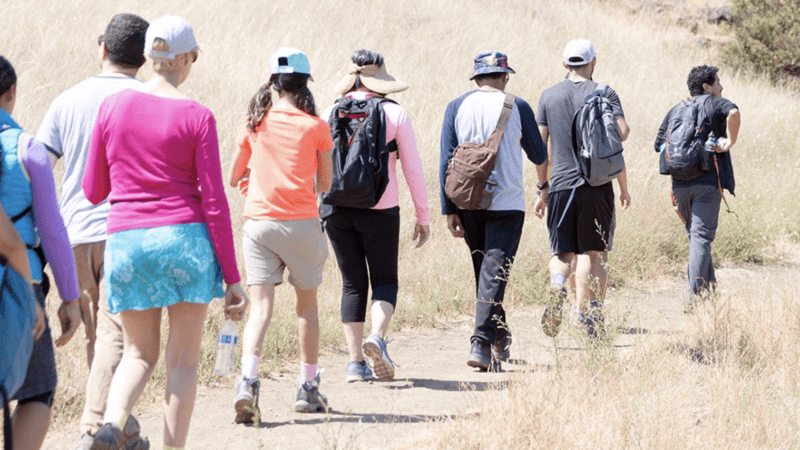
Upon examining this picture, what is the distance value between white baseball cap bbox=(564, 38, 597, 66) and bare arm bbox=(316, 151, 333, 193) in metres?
2.20

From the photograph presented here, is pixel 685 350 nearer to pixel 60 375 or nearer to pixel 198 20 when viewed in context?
pixel 60 375

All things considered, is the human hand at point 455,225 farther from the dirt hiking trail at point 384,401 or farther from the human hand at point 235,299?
the human hand at point 235,299

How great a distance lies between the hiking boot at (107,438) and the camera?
10.8 ft

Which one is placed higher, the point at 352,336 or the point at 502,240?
the point at 502,240

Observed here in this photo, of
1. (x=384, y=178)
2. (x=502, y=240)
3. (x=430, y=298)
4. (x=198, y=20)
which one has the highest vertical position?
(x=198, y=20)

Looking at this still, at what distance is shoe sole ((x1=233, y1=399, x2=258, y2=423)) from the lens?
442 cm

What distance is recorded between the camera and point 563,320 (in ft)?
17.7

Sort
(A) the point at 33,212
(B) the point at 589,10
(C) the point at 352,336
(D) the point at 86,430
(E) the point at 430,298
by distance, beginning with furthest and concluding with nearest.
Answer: (B) the point at 589,10 < (E) the point at 430,298 < (C) the point at 352,336 < (D) the point at 86,430 < (A) the point at 33,212

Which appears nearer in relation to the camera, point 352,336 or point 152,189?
point 152,189

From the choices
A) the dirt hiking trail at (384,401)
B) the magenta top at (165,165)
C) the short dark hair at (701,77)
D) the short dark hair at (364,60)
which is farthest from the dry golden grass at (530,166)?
the short dark hair at (364,60)

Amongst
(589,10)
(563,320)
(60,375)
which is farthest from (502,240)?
(589,10)

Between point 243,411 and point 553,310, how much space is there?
84.1 inches

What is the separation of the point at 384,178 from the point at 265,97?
944 millimetres

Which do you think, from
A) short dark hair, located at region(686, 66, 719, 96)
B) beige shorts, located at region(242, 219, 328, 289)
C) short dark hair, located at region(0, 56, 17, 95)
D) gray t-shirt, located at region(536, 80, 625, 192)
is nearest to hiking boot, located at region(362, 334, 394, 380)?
beige shorts, located at region(242, 219, 328, 289)
